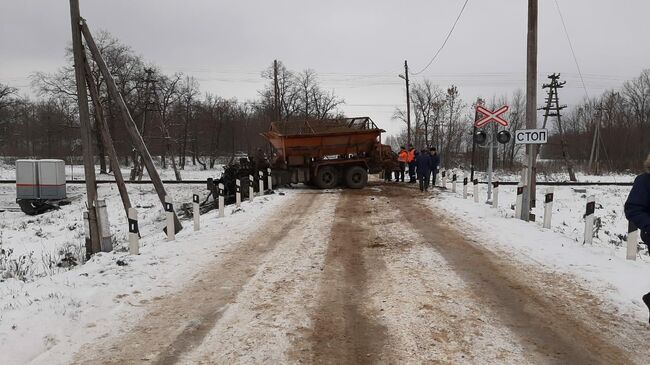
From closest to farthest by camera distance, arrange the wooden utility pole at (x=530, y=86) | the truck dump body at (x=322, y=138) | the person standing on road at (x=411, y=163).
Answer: the wooden utility pole at (x=530, y=86) < the truck dump body at (x=322, y=138) < the person standing on road at (x=411, y=163)

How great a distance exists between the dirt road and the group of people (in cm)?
969

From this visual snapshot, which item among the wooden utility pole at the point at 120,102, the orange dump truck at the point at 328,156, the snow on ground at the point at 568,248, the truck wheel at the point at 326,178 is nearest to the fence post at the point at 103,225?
the wooden utility pole at the point at 120,102

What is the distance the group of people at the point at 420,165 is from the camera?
17625 mm

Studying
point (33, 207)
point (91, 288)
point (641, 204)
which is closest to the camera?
point (641, 204)

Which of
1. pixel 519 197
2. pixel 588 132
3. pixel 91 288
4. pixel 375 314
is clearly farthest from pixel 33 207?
pixel 588 132

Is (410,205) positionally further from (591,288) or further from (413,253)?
(591,288)

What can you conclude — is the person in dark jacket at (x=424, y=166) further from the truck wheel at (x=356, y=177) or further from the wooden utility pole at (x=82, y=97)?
the wooden utility pole at (x=82, y=97)

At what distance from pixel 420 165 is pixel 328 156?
3.89 metres

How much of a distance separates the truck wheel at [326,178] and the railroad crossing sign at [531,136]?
973 centimetres

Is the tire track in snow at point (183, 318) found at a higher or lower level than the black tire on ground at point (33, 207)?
higher

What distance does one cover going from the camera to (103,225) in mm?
9008

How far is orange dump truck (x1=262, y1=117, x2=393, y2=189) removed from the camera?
741 inches

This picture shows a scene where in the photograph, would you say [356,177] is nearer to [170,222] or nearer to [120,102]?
[120,102]

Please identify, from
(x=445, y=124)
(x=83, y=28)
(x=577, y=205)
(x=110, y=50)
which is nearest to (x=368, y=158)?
(x=577, y=205)
